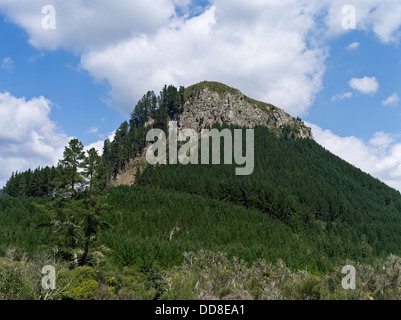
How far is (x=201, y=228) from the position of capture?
7812cm

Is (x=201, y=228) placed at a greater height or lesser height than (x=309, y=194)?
lesser

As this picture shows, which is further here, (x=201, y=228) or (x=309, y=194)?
(x=309, y=194)

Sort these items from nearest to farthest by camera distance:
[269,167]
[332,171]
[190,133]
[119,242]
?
[119,242] < [269,167] < [332,171] < [190,133]

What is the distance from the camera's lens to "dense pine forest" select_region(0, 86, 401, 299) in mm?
21500

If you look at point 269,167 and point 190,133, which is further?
point 190,133

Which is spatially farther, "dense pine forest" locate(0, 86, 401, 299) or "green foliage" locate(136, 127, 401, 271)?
"green foliage" locate(136, 127, 401, 271)

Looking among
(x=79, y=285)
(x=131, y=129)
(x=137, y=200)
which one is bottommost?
(x=79, y=285)

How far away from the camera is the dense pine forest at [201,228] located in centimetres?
2150

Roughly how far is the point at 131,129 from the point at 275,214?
372 ft

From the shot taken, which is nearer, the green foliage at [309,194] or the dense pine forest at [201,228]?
the dense pine forest at [201,228]

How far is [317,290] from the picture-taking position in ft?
52.9

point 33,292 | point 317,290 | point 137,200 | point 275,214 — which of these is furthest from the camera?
point 275,214
